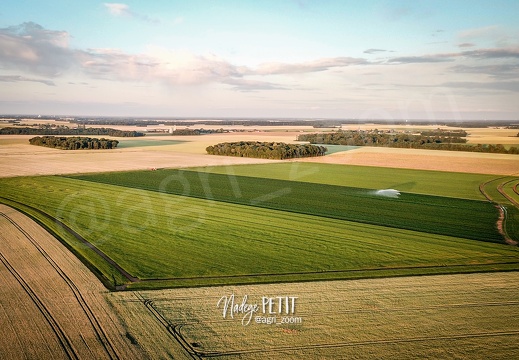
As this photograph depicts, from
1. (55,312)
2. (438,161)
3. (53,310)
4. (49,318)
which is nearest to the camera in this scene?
(49,318)

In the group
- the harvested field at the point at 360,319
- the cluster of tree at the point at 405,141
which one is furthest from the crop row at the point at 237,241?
the cluster of tree at the point at 405,141

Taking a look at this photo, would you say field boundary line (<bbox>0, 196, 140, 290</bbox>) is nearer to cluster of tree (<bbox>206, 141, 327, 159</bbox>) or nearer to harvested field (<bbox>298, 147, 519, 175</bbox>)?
cluster of tree (<bbox>206, 141, 327, 159</bbox>)

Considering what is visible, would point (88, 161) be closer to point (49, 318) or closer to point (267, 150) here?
point (267, 150)

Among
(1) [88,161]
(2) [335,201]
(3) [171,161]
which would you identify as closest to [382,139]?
(3) [171,161]

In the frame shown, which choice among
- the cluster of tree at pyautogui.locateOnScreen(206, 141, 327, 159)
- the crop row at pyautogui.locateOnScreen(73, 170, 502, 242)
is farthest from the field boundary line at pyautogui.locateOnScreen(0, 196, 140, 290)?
the cluster of tree at pyautogui.locateOnScreen(206, 141, 327, 159)

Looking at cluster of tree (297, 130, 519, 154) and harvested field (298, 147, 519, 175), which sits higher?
cluster of tree (297, 130, 519, 154)

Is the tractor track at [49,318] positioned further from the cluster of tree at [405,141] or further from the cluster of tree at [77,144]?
the cluster of tree at [405,141]

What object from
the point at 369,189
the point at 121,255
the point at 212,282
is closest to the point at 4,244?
the point at 121,255
